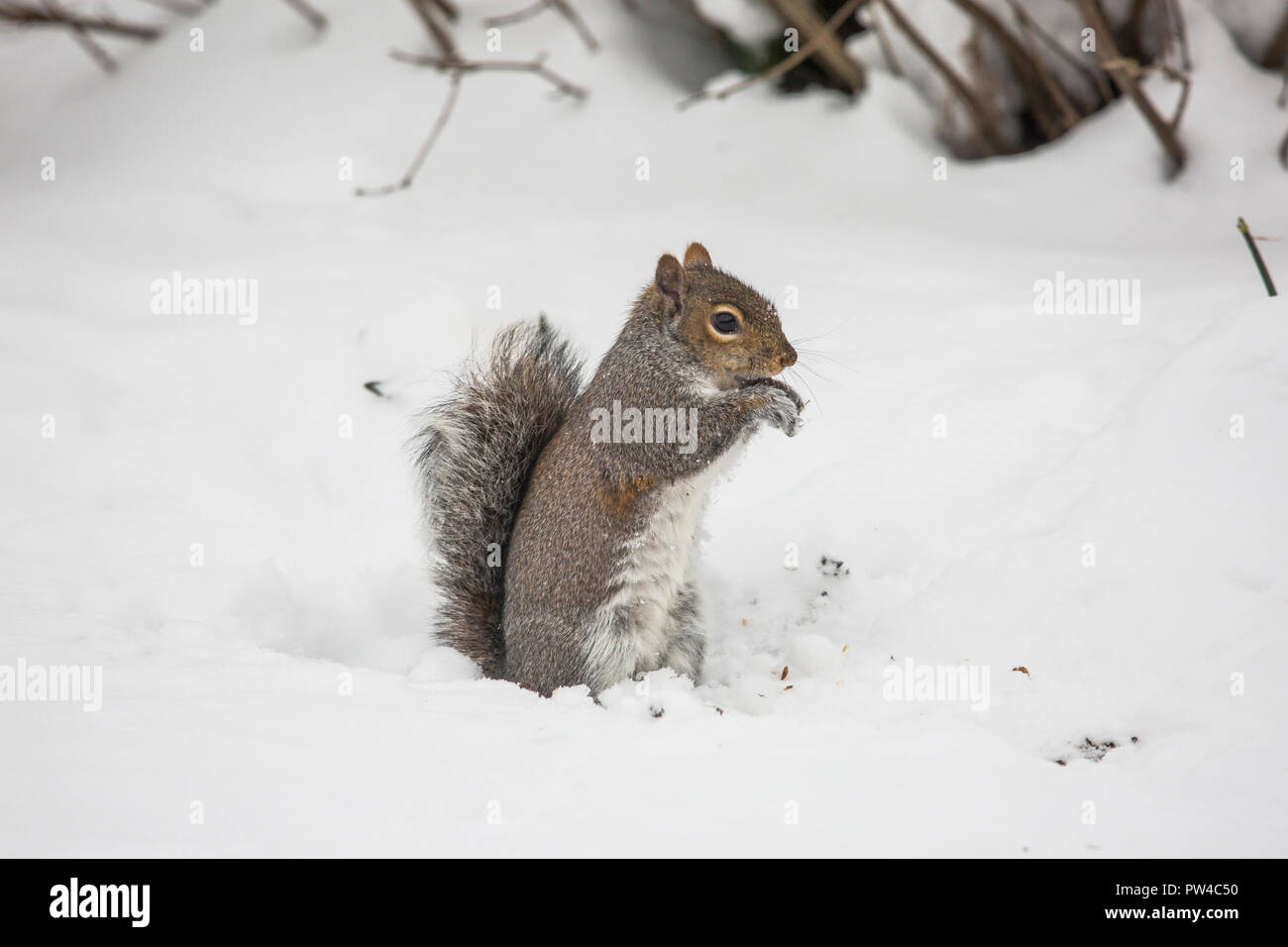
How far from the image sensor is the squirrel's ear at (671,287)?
6.71ft

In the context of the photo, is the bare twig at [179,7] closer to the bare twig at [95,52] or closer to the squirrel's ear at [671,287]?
the bare twig at [95,52]

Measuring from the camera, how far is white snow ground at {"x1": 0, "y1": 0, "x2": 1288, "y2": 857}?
1352 mm

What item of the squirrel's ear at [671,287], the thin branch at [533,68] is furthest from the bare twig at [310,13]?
the squirrel's ear at [671,287]

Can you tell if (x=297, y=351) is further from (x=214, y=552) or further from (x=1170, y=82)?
(x=1170, y=82)

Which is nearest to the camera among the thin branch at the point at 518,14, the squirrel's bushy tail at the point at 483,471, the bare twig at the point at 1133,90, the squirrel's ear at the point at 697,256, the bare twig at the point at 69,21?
the squirrel's bushy tail at the point at 483,471

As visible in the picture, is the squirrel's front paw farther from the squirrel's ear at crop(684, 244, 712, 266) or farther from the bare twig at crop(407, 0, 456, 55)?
the bare twig at crop(407, 0, 456, 55)

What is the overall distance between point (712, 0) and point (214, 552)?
2.55m

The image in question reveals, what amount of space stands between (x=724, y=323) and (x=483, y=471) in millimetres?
519

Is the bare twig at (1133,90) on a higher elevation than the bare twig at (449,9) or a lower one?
lower

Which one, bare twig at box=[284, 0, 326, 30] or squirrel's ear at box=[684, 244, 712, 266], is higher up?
bare twig at box=[284, 0, 326, 30]

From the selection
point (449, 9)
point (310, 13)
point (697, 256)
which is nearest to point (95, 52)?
point (310, 13)

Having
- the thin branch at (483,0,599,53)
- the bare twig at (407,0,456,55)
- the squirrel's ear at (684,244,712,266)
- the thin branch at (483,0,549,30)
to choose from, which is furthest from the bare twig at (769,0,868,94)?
the squirrel's ear at (684,244,712,266)

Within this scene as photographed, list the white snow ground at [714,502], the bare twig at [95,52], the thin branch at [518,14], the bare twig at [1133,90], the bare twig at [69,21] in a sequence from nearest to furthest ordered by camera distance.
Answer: the white snow ground at [714,502], the bare twig at [1133,90], the thin branch at [518,14], the bare twig at [69,21], the bare twig at [95,52]

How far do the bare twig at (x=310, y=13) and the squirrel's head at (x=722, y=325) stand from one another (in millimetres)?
2711
